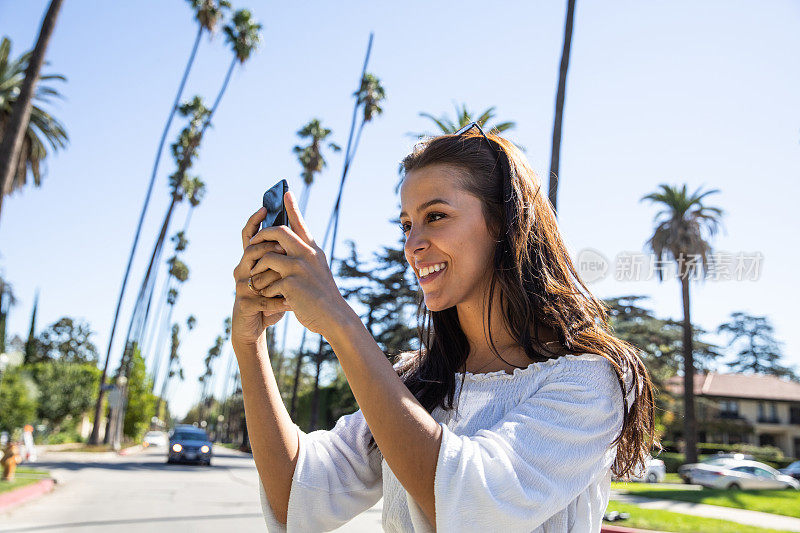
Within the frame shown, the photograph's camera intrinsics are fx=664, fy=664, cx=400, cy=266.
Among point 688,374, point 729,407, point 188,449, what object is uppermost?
point 729,407

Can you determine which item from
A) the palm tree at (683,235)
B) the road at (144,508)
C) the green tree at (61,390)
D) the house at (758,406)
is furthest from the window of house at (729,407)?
the road at (144,508)

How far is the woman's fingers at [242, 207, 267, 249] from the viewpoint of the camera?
1.27 m

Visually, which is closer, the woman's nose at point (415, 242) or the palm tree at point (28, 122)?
the woman's nose at point (415, 242)

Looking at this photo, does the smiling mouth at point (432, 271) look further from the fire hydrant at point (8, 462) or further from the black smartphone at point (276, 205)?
the fire hydrant at point (8, 462)

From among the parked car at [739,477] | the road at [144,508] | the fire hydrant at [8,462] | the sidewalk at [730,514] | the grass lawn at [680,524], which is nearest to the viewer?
the road at [144,508]

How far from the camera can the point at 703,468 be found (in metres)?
27.4

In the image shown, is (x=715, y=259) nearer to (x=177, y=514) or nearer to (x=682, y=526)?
(x=682, y=526)

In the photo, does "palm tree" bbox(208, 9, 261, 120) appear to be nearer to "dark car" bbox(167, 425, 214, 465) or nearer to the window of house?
"dark car" bbox(167, 425, 214, 465)

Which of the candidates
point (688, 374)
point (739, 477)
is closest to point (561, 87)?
point (688, 374)

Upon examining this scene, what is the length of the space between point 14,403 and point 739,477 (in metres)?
39.3

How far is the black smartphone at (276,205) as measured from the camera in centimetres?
121

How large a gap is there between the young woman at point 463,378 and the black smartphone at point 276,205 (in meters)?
0.03

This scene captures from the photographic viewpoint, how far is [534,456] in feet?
3.74

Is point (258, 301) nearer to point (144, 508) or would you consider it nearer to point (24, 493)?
point (144, 508)
